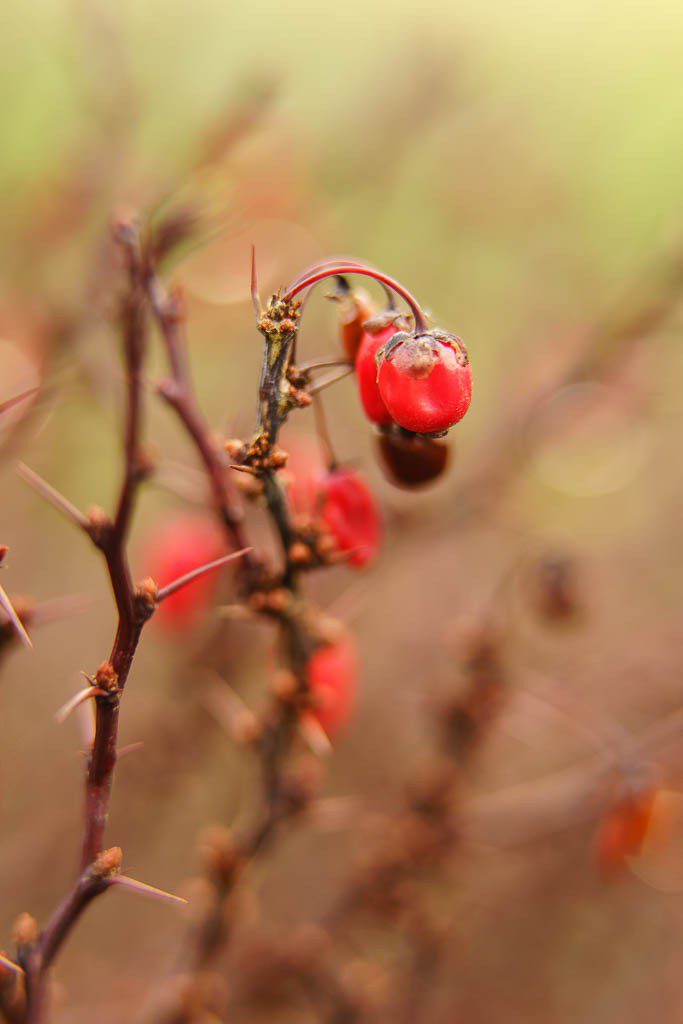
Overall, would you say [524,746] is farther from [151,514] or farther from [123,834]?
[151,514]

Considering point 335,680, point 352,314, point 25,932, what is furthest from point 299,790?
point 352,314

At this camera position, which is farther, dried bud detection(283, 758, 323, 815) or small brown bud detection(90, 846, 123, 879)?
dried bud detection(283, 758, 323, 815)

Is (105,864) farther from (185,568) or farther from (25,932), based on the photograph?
(185,568)

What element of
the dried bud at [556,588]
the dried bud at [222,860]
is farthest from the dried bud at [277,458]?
the dried bud at [556,588]

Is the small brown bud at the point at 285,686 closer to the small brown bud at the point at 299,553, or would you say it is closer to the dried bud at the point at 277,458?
the small brown bud at the point at 299,553

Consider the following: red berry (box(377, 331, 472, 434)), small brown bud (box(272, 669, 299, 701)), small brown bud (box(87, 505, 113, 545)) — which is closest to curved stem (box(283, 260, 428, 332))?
red berry (box(377, 331, 472, 434))

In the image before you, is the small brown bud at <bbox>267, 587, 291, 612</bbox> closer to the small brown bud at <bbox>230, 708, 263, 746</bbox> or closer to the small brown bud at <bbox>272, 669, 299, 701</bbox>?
the small brown bud at <bbox>272, 669, 299, 701</bbox>

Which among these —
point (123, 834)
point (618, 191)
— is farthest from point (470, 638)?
point (618, 191)
